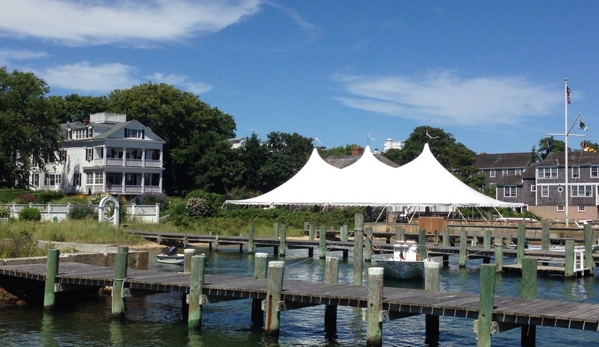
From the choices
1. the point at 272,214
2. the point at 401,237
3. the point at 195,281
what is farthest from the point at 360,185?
the point at 195,281

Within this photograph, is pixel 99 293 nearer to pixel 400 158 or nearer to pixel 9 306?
pixel 9 306

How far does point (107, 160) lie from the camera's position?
72250mm

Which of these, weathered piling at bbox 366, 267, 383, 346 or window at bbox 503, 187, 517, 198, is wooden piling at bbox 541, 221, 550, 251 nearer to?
weathered piling at bbox 366, 267, 383, 346

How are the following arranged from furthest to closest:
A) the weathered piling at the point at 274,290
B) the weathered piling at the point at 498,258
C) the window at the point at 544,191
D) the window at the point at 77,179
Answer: the window at the point at 544,191, the window at the point at 77,179, the weathered piling at the point at 498,258, the weathered piling at the point at 274,290

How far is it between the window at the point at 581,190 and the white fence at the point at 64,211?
147ft

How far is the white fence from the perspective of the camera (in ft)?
145

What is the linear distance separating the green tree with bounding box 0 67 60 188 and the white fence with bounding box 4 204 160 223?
1991 cm

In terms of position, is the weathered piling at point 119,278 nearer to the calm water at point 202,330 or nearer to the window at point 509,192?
the calm water at point 202,330

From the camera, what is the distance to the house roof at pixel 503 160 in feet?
308

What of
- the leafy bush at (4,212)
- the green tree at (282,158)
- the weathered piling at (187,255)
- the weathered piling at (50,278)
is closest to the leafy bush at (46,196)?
the leafy bush at (4,212)

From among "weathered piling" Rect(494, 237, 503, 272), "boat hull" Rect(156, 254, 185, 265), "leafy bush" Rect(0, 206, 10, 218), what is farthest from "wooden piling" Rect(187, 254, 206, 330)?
"leafy bush" Rect(0, 206, 10, 218)

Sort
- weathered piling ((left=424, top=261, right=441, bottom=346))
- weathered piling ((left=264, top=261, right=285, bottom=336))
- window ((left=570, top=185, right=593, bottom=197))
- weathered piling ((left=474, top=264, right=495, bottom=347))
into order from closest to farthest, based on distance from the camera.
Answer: weathered piling ((left=474, top=264, right=495, bottom=347)) < weathered piling ((left=264, top=261, right=285, bottom=336)) < weathered piling ((left=424, top=261, right=441, bottom=346)) < window ((left=570, top=185, right=593, bottom=197))

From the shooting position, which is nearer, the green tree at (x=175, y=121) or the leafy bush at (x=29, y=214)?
the leafy bush at (x=29, y=214)

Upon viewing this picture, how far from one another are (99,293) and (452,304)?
1225 centimetres
